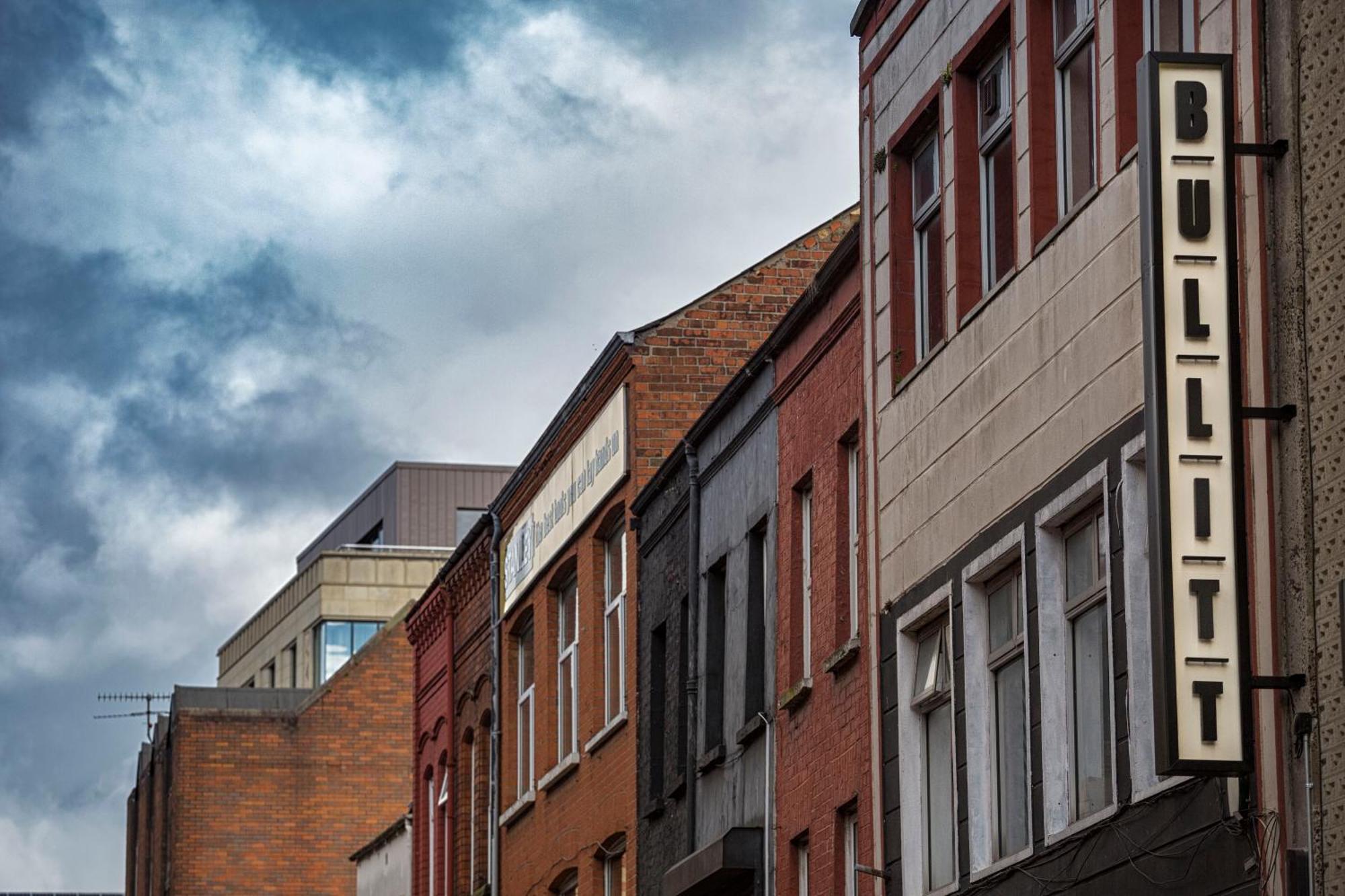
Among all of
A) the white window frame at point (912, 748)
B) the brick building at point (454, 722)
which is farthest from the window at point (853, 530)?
the brick building at point (454, 722)

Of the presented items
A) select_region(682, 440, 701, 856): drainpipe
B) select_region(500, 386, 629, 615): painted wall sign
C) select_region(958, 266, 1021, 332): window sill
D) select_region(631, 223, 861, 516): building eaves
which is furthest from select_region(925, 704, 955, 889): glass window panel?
select_region(500, 386, 629, 615): painted wall sign

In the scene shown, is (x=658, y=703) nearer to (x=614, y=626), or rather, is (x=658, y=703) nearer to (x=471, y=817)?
(x=614, y=626)

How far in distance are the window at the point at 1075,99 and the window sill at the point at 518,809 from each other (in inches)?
756

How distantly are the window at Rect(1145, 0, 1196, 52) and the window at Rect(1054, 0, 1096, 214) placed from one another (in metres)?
1.00

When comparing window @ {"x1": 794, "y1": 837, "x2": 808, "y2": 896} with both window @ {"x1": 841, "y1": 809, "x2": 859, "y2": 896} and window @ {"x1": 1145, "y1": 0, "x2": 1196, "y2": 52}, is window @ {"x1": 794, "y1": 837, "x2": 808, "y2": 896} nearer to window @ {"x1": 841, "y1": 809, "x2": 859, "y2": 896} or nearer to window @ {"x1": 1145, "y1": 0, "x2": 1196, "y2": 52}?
window @ {"x1": 841, "y1": 809, "x2": 859, "y2": 896}

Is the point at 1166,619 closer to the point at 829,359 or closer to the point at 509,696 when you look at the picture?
the point at 829,359

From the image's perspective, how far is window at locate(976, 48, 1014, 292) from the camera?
19.1 m

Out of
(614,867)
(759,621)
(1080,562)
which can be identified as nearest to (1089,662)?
(1080,562)

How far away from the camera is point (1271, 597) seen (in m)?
14.1

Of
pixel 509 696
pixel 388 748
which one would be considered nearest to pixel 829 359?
pixel 509 696

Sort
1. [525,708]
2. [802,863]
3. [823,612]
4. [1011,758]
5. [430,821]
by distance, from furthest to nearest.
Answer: [430,821] < [525,708] < [802,863] < [823,612] < [1011,758]

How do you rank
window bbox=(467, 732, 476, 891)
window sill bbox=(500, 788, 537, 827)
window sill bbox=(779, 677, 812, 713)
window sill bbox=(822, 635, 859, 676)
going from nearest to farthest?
1. window sill bbox=(822, 635, 859, 676)
2. window sill bbox=(779, 677, 812, 713)
3. window sill bbox=(500, 788, 537, 827)
4. window bbox=(467, 732, 476, 891)

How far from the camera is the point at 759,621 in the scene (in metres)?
25.6

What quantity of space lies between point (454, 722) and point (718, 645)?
48.6 ft
